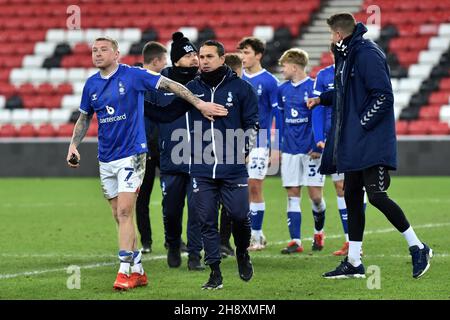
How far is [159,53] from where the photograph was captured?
35.4 feet

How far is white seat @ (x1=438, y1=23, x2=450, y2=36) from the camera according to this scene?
24278 millimetres

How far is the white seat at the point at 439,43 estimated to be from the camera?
945 inches

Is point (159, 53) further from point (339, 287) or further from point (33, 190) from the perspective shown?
point (33, 190)

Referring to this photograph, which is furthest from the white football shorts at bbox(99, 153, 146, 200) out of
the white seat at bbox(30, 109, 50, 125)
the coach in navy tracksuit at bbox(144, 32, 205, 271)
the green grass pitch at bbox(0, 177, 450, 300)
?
the white seat at bbox(30, 109, 50, 125)

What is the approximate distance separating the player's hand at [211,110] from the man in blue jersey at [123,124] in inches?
5.4

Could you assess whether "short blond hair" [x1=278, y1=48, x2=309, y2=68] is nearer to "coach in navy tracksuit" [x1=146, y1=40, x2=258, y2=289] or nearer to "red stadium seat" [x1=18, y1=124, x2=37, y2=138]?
"coach in navy tracksuit" [x1=146, y1=40, x2=258, y2=289]

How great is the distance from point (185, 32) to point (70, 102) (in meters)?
3.48

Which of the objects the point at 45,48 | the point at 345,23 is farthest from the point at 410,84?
the point at 345,23

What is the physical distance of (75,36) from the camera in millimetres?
26422

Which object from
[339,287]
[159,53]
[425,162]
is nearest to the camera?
[339,287]

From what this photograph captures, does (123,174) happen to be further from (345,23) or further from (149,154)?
(149,154)

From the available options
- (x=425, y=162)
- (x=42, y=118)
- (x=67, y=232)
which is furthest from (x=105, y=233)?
(x=42, y=118)

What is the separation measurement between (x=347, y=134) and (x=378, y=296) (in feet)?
5.06

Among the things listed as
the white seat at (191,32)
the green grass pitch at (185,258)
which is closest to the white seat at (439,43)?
the white seat at (191,32)
